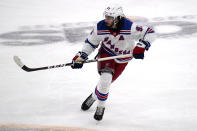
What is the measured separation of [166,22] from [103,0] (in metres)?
2.05

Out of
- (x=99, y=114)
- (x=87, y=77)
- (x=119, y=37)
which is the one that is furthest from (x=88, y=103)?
(x=87, y=77)

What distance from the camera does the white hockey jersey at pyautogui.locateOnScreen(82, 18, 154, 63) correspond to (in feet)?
9.25

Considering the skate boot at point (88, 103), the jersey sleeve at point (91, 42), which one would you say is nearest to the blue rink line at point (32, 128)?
the skate boot at point (88, 103)

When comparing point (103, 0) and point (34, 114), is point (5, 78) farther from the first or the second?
point (103, 0)

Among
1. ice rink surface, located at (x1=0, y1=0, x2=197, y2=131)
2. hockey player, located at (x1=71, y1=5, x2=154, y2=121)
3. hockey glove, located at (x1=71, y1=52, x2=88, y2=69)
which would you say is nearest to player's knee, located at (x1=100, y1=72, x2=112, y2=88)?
hockey player, located at (x1=71, y1=5, x2=154, y2=121)

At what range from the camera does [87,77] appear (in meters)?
4.01

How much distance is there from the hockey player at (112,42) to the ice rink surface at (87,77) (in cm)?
40

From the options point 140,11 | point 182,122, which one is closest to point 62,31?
point 140,11

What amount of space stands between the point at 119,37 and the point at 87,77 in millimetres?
1298

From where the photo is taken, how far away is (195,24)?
19.0 feet

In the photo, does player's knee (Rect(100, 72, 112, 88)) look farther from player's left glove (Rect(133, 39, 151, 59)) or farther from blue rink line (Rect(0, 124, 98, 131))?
blue rink line (Rect(0, 124, 98, 131))

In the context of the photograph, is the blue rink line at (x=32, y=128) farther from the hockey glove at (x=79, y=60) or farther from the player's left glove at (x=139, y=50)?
the player's left glove at (x=139, y=50)

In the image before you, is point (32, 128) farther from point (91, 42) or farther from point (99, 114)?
point (91, 42)

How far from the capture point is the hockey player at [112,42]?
9.11 feet
